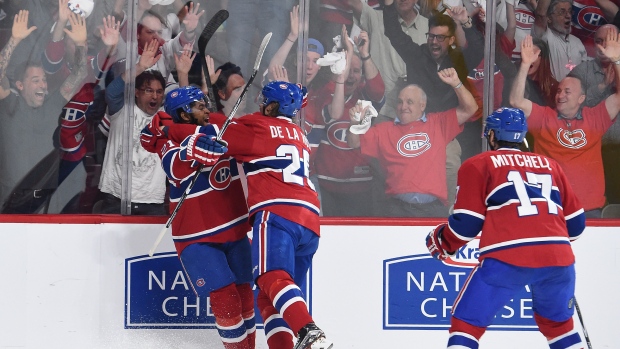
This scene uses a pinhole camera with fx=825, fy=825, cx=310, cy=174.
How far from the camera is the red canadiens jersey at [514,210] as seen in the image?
126 inches

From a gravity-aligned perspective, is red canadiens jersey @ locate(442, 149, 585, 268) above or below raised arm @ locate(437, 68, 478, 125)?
below

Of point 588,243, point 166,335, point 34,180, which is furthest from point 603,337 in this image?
point 34,180

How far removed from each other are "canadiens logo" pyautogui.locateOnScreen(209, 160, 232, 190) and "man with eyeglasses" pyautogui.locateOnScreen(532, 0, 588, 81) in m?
1.90

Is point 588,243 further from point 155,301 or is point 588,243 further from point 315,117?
point 155,301

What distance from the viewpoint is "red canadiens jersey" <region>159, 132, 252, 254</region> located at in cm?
382

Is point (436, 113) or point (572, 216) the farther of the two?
point (436, 113)

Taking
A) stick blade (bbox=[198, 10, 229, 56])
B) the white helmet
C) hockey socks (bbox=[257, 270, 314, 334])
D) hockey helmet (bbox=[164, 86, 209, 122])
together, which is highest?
the white helmet

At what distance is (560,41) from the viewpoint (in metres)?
4.54

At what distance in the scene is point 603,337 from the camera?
4316mm

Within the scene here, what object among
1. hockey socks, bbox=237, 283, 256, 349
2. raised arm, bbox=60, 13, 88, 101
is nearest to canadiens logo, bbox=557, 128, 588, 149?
hockey socks, bbox=237, 283, 256, 349

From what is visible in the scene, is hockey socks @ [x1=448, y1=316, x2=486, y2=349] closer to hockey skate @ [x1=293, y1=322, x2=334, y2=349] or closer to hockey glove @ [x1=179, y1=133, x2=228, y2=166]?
hockey skate @ [x1=293, y1=322, x2=334, y2=349]

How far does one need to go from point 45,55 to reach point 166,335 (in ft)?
5.25

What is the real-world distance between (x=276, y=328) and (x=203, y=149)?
868 mm

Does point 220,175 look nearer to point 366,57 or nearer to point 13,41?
point 366,57
